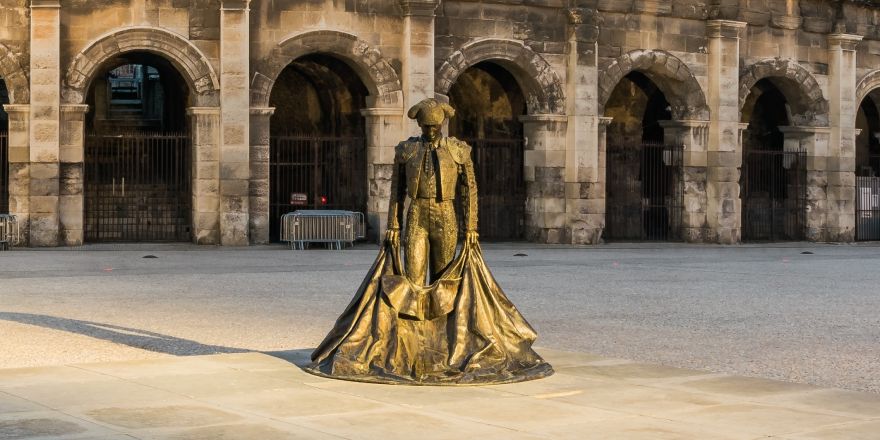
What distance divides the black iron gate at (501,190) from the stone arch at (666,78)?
226 cm

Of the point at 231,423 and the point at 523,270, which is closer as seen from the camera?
the point at 231,423

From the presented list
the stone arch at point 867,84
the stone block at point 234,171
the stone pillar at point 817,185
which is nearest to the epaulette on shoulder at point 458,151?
the stone block at point 234,171

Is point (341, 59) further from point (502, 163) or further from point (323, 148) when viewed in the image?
point (502, 163)

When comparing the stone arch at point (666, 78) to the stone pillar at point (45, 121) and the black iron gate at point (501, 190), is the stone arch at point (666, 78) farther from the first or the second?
the stone pillar at point (45, 121)

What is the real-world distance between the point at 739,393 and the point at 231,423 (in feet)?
11.2

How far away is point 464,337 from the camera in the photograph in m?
10.2

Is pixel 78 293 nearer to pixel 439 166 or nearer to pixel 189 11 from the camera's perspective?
pixel 439 166

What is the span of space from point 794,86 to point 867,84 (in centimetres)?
232

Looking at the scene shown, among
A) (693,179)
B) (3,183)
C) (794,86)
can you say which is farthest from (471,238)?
(794,86)

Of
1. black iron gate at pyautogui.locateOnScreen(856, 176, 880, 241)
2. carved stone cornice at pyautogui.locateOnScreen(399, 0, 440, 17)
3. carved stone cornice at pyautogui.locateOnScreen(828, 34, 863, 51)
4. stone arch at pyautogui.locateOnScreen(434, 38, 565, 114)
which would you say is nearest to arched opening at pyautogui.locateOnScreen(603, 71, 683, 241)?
stone arch at pyautogui.locateOnScreen(434, 38, 565, 114)

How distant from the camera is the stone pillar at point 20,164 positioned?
26391mm

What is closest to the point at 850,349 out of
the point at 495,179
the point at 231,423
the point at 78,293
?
the point at 231,423

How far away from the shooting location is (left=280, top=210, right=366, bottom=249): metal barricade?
27.2 m

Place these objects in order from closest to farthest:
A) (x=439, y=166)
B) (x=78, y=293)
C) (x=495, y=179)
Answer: (x=439, y=166)
(x=78, y=293)
(x=495, y=179)
